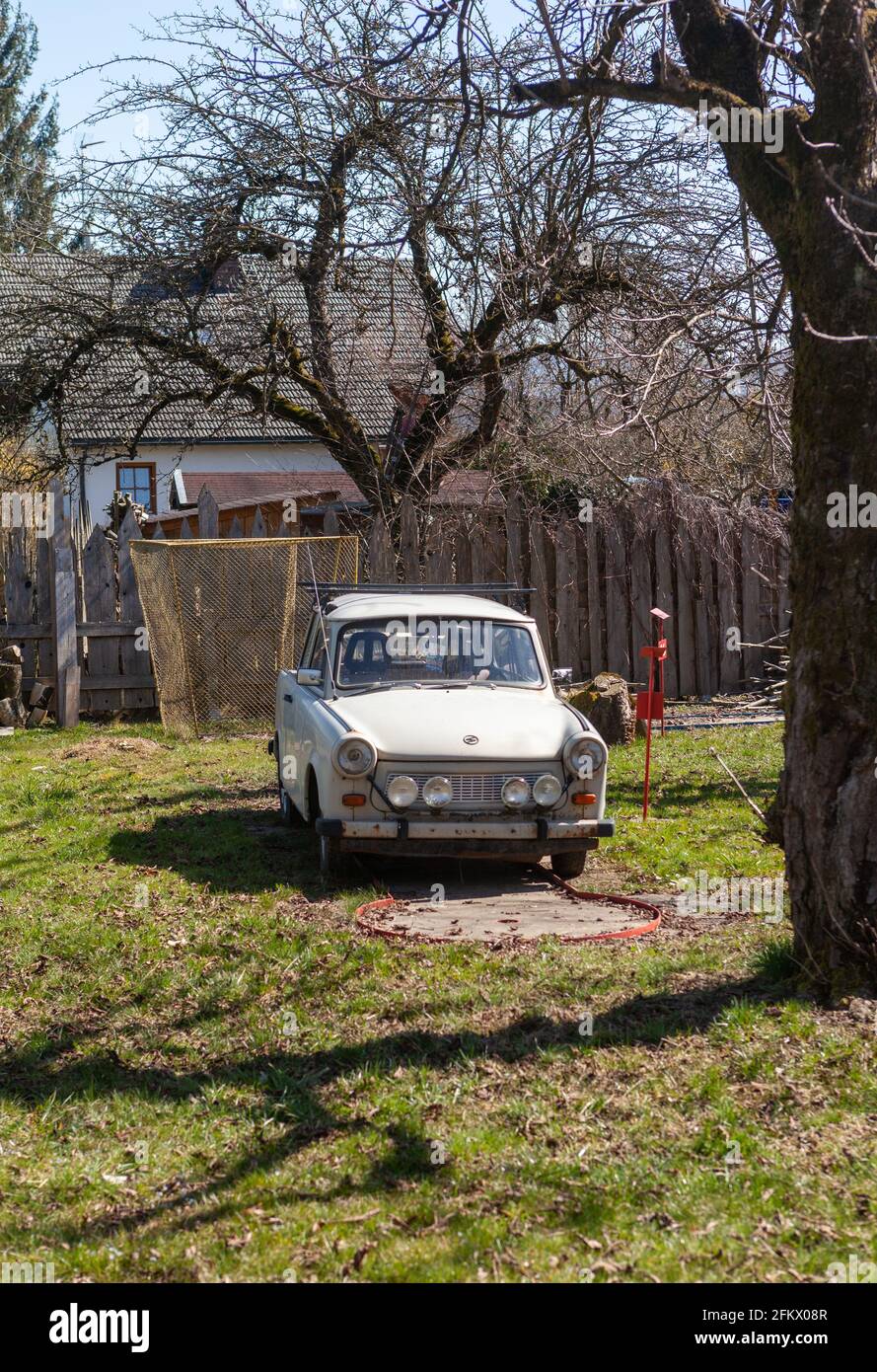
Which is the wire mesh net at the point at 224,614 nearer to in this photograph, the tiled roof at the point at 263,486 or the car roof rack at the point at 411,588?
the car roof rack at the point at 411,588

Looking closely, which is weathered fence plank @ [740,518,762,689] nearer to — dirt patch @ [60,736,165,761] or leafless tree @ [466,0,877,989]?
dirt patch @ [60,736,165,761]

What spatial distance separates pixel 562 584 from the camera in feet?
52.3

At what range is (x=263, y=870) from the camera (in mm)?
8328

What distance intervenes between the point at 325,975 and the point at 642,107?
7.44m

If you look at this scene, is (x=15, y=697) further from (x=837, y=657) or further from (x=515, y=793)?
(x=837, y=657)

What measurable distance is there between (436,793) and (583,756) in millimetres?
895

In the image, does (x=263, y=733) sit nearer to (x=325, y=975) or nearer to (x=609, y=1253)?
A: (x=325, y=975)

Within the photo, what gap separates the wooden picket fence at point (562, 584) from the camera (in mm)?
15078

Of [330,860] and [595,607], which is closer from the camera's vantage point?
[330,860]

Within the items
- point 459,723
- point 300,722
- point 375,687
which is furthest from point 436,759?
point 300,722

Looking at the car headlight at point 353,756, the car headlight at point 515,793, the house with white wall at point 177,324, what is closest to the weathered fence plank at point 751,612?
the house with white wall at point 177,324

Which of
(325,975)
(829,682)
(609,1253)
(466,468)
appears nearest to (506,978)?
(325,975)

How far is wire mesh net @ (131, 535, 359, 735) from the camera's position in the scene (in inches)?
560
